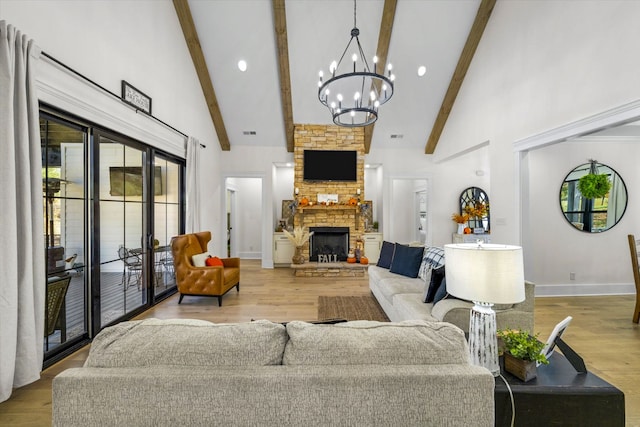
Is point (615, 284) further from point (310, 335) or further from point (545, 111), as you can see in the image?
point (310, 335)

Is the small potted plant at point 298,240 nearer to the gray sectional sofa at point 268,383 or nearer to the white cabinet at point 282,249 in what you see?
the white cabinet at point 282,249

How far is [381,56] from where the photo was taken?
17.6 ft

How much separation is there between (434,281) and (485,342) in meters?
1.39

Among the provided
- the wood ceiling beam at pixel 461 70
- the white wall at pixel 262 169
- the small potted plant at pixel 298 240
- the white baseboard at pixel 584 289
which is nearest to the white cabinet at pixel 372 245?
the small potted plant at pixel 298 240

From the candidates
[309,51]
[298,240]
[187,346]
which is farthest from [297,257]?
[187,346]

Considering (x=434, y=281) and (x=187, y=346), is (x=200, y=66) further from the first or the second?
(x=187, y=346)

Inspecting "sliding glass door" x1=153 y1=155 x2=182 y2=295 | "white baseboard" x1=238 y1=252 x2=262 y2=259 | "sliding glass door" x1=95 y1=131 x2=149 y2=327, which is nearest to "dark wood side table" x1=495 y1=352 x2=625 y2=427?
"sliding glass door" x1=95 y1=131 x2=149 y2=327

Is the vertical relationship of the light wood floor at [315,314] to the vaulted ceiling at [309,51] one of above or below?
below

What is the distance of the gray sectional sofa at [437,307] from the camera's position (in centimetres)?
241

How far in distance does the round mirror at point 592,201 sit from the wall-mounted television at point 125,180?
641cm

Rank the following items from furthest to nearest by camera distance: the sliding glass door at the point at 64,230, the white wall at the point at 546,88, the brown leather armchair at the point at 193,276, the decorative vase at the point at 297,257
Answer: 1. the decorative vase at the point at 297,257
2. the brown leather armchair at the point at 193,276
3. the white wall at the point at 546,88
4. the sliding glass door at the point at 64,230

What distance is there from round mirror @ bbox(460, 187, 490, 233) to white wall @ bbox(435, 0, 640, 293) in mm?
2012

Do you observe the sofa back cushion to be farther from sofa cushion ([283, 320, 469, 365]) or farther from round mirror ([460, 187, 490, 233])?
round mirror ([460, 187, 490, 233])

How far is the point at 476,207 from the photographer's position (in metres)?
7.23
